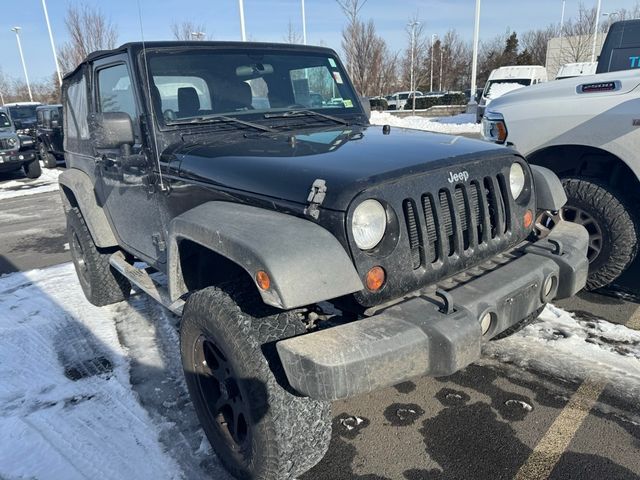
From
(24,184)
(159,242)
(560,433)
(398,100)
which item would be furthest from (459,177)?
(398,100)

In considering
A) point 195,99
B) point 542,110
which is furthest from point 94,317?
point 542,110

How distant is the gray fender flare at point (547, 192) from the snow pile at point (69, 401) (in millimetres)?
2493

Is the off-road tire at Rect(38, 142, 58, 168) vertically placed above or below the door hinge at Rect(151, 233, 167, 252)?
below

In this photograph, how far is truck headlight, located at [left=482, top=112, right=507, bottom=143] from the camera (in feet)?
14.6

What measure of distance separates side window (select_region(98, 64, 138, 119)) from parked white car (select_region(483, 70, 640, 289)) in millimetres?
2807

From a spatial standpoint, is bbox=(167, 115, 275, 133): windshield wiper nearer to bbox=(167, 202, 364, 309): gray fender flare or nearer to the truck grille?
bbox=(167, 202, 364, 309): gray fender flare

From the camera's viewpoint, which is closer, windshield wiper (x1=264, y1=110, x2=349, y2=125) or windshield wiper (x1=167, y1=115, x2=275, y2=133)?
windshield wiper (x1=167, y1=115, x2=275, y2=133)

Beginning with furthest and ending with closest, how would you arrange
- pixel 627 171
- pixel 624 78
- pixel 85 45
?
pixel 85 45 → pixel 627 171 → pixel 624 78

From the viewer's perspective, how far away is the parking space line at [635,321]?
369 centimetres

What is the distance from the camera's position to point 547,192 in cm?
291

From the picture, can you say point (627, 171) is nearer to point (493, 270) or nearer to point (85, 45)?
point (493, 270)

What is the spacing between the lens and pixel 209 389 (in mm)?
2568

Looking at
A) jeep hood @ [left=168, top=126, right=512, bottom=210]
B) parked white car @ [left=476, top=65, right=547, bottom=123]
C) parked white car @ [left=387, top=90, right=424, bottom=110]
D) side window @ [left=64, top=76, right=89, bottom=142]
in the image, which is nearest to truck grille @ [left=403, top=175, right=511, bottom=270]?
jeep hood @ [left=168, top=126, right=512, bottom=210]

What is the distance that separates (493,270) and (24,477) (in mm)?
2550
